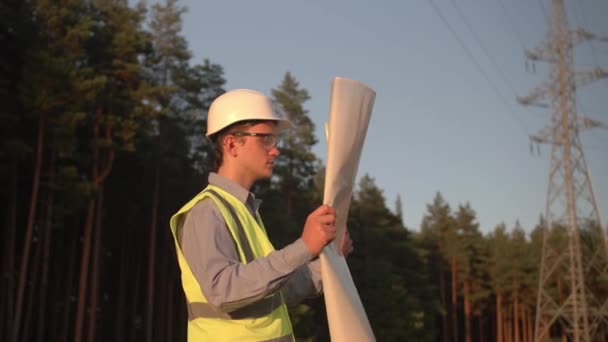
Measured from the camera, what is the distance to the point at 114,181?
41.1 metres

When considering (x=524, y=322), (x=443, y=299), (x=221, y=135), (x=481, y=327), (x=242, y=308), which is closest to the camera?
(x=242, y=308)

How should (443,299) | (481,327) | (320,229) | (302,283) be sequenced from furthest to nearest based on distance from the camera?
(481,327) → (443,299) → (302,283) → (320,229)

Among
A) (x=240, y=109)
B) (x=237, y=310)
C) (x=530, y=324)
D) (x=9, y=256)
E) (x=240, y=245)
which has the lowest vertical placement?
(x=530, y=324)

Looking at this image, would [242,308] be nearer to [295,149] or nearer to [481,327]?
[295,149]

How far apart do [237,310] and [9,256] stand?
32152 mm

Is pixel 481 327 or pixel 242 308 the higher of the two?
pixel 242 308

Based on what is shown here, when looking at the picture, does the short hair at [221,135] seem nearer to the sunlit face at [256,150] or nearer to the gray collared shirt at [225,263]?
the sunlit face at [256,150]

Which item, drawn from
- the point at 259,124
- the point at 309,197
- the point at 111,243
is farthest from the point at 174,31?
the point at 259,124

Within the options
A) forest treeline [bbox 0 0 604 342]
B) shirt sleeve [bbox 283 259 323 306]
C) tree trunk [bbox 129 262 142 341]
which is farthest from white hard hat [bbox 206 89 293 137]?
tree trunk [bbox 129 262 142 341]

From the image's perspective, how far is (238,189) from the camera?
12.2ft

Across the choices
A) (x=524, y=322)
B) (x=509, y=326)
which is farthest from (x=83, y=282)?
(x=509, y=326)

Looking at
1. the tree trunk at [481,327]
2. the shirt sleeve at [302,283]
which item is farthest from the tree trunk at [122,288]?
the tree trunk at [481,327]

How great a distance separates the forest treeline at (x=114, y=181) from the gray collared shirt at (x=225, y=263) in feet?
85.6

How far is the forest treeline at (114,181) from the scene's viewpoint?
2966cm
